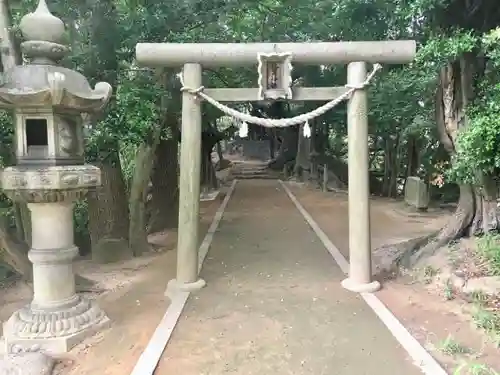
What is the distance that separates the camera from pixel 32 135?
5812mm

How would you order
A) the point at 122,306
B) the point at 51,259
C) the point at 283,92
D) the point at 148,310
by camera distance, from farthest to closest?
the point at 283,92 < the point at 122,306 < the point at 148,310 < the point at 51,259

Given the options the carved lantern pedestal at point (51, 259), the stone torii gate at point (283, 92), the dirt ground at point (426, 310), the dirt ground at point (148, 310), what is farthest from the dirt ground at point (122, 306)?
the dirt ground at point (426, 310)

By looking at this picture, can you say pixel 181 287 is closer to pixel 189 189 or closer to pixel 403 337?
pixel 189 189

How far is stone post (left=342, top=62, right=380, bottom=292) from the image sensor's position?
7.32m

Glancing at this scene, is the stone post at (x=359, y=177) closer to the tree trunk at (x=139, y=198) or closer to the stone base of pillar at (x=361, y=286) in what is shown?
the stone base of pillar at (x=361, y=286)

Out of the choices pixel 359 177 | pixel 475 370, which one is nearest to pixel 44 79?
pixel 359 177

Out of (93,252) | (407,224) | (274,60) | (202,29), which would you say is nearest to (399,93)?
(407,224)

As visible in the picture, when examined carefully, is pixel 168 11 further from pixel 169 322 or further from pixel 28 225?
pixel 169 322

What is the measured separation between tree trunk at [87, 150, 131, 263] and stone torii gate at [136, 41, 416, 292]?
311 cm

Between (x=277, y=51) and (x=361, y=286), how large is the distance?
12.8 ft

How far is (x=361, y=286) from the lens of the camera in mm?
7332

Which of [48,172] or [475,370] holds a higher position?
[48,172]

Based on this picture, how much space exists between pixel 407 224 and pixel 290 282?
676cm

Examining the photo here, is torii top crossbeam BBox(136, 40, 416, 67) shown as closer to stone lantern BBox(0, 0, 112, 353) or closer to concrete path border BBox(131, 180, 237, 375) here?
stone lantern BBox(0, 0, 112, 353)
